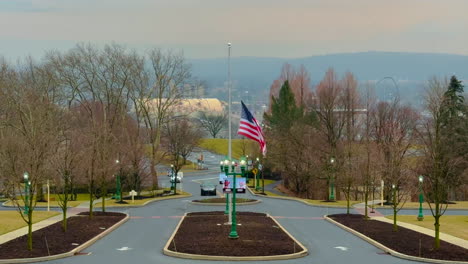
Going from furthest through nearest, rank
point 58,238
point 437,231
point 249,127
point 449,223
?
point 449,223
point 249,127
point 58,238
point 437,231

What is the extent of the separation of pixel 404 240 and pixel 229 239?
9422 mm

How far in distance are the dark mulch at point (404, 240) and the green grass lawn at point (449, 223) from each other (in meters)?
2.53

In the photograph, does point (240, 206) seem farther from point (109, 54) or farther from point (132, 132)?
point (109, 54)

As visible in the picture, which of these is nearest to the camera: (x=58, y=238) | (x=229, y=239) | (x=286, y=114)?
(x=229, y=239)

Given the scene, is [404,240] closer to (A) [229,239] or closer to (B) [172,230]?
(A) [229,239]

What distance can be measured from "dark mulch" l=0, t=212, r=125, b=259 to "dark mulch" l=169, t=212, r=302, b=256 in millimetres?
4891

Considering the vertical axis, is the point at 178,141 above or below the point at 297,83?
below

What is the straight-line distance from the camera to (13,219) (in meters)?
40.5

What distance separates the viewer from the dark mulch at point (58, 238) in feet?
88.1

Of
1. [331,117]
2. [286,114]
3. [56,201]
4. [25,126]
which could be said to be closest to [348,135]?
[331,117]

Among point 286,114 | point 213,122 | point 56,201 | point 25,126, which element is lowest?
point 56,201

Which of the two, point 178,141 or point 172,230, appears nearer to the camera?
point 172,230

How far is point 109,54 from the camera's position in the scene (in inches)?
2948

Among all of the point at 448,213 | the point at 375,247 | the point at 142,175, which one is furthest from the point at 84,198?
the point at 375,247
